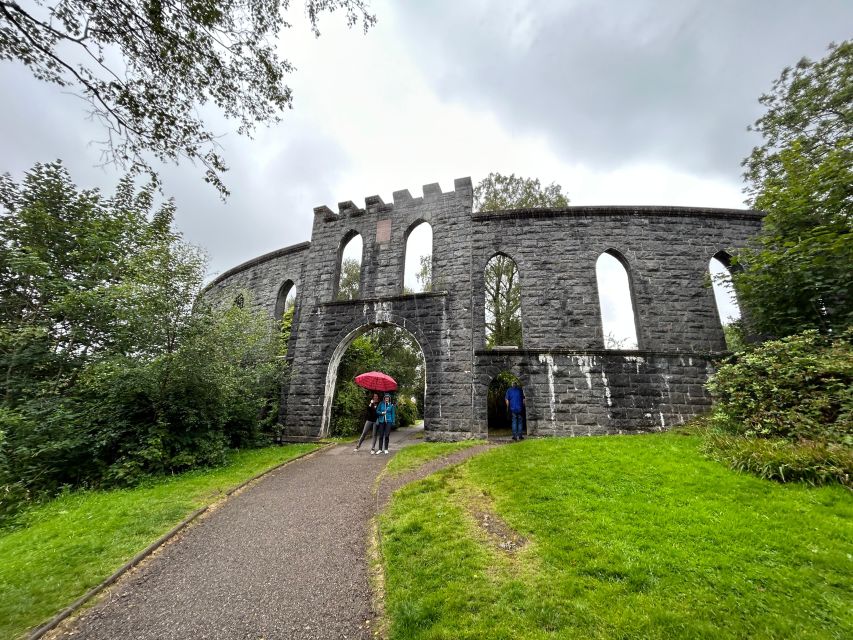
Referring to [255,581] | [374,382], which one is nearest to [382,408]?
[374,382]

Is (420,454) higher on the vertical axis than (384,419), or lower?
lower

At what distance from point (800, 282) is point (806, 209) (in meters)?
1.69

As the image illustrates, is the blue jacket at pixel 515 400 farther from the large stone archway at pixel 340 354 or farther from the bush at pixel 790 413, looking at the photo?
the bush at pixel 790 413

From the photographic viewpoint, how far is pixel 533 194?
1469 cm

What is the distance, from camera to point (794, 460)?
13.4ft

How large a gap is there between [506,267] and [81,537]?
1410cm

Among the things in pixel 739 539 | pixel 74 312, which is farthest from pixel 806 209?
pixel 74 312

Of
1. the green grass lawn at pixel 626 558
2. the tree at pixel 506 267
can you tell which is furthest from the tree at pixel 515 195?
the green grass lawn at pixel 626 558

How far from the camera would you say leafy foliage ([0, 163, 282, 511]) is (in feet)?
21.3

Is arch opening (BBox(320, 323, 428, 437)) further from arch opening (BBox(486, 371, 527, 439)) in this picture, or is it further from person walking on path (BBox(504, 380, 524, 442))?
arch opening (BBox(486, 371, 527, 439))

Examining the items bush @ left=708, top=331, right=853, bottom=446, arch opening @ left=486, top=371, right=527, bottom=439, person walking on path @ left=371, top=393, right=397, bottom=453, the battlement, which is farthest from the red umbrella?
bush @ left=708, top=331, right=853, bottom=446

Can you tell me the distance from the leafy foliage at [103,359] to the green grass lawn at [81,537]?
0.82m

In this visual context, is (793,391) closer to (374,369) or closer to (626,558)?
(626,558)

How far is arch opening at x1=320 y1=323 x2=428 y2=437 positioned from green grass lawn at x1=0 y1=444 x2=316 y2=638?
3.91m
